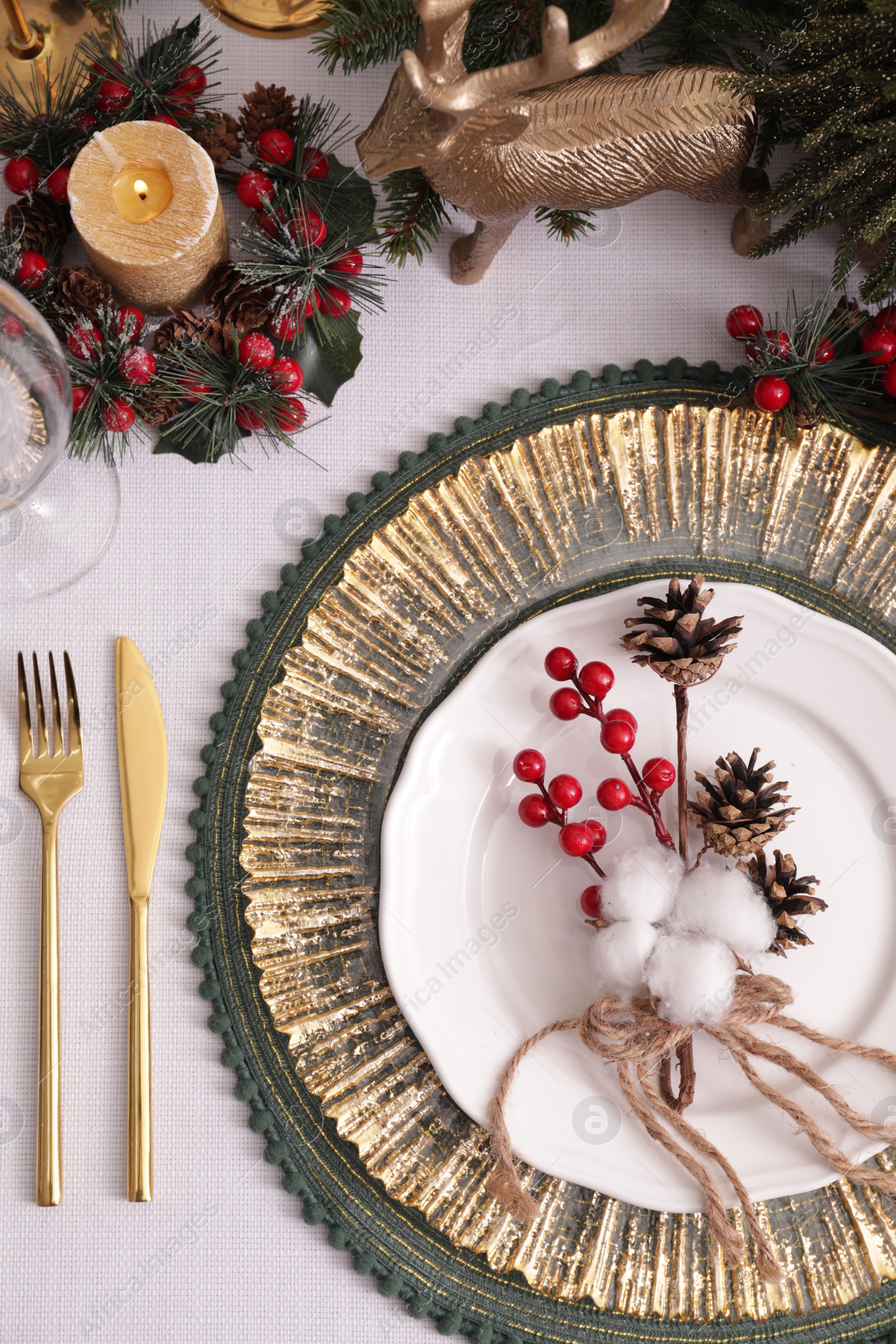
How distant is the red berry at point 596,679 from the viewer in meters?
0.64

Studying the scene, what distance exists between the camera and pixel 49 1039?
0.65 metres

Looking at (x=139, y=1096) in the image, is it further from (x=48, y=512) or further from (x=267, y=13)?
(x=267, y=13)

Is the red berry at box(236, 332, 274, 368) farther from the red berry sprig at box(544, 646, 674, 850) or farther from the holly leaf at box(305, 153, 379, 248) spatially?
the red berry sprig at box(544, 646, 674, 850)

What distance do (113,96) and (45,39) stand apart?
98mm

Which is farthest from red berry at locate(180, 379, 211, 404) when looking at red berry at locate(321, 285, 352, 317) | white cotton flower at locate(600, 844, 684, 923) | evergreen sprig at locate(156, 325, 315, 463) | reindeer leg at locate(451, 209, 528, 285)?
white cotton flower at locate(600, 844, 684, 923)

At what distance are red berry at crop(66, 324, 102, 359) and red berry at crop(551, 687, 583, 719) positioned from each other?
385 mm

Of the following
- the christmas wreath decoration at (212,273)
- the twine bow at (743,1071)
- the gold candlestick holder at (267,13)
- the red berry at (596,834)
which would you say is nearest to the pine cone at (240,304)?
the christmas wreath decoration at (212,273)

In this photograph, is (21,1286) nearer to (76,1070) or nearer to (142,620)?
(76,1070)

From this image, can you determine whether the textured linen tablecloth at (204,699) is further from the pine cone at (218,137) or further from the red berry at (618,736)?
the red berry at (618,736)

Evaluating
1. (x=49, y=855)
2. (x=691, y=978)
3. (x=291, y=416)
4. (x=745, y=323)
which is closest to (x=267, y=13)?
(x=291, y=416)

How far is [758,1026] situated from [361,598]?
0.41 metres

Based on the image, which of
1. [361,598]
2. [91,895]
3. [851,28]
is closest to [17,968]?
[91,895]

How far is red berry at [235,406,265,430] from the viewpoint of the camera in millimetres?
674

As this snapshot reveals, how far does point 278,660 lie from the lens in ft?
2.27
